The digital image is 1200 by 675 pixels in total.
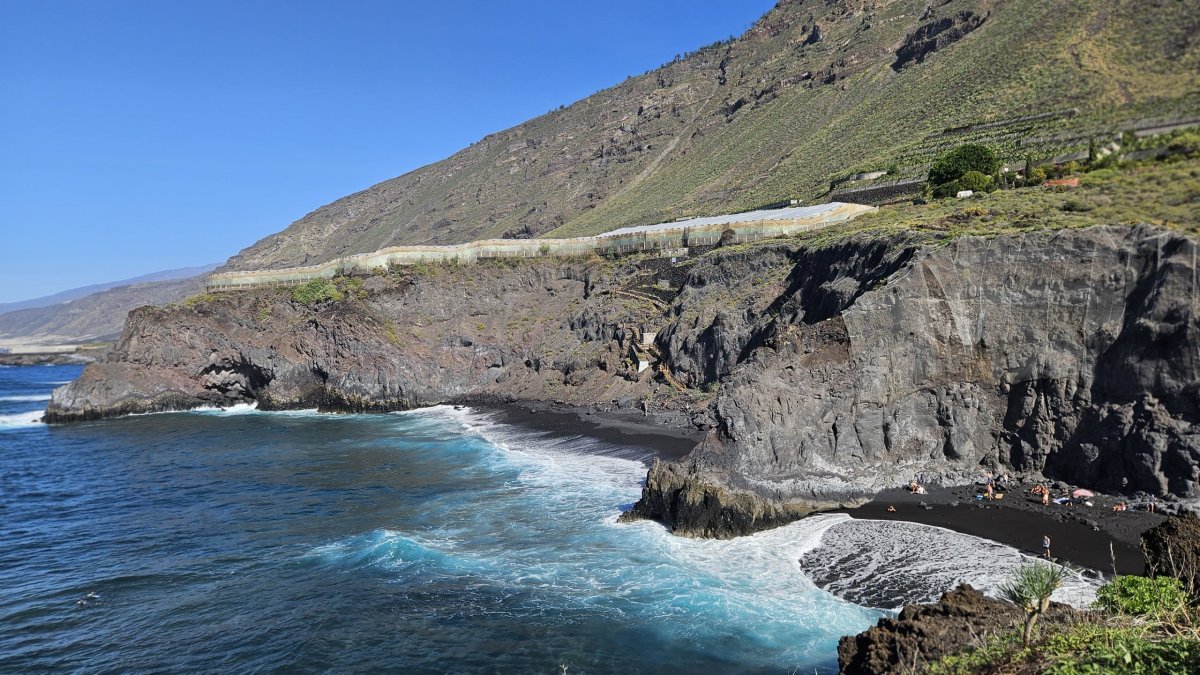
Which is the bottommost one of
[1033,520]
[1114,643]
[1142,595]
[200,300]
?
[1033,520]

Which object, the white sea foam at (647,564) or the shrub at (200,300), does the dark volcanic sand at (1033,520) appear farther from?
the shrub at (200,300)

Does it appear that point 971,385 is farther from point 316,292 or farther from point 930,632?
point 316,292

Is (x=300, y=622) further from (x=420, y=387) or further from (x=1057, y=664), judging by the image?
(x=420, y=387)

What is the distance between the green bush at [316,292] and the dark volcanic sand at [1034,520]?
49236 mm

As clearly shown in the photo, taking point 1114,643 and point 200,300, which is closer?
point 1114,643

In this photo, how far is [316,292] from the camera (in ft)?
200

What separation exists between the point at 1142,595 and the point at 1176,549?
241 cm

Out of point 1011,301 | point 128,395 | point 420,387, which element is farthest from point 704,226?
point 128,395

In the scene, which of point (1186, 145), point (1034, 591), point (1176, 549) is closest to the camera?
point (1034, 591)

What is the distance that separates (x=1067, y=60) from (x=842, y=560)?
1024 inches

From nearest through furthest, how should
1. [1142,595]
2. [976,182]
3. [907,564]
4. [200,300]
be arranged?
[1142,595] → [907,564] → [976,182] → [200,300]

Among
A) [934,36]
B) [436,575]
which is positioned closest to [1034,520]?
[436,575]

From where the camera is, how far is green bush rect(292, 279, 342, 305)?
59156mm

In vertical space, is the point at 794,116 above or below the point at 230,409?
above
